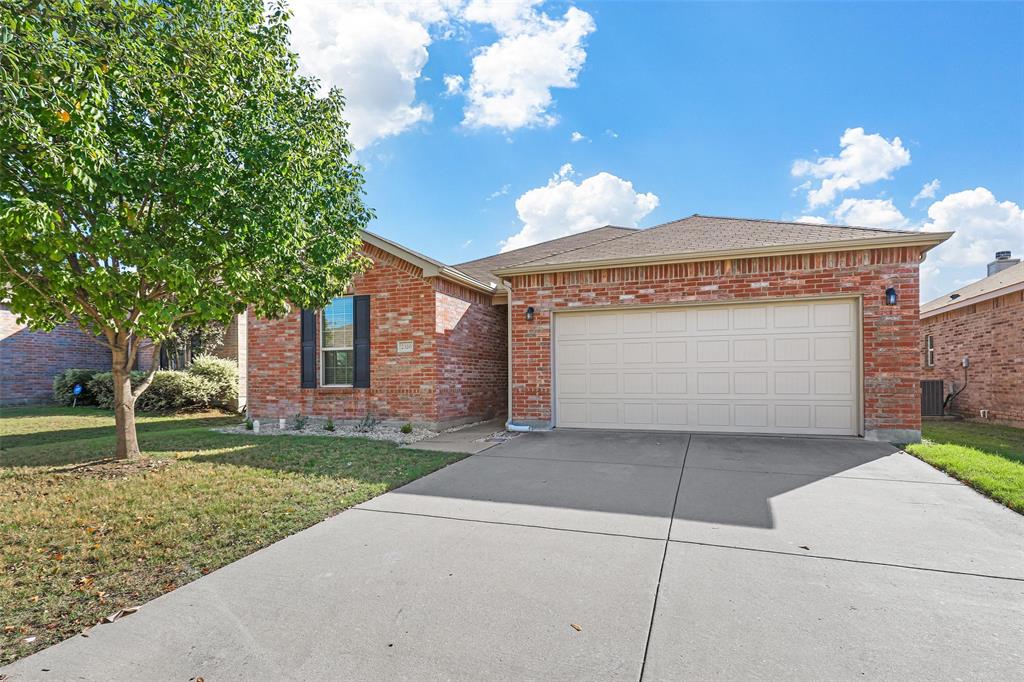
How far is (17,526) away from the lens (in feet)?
13.1

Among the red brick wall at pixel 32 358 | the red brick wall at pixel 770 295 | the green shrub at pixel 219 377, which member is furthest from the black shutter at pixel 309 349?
the red brick wall at pixel 32 358

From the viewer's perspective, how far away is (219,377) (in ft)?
44.8

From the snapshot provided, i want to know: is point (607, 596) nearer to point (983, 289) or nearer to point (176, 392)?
point (983, 289)

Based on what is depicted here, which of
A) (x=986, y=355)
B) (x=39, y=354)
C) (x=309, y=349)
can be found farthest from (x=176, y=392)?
(x=986, y=355)

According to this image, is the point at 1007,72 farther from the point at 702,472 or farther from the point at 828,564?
the point at 828,564

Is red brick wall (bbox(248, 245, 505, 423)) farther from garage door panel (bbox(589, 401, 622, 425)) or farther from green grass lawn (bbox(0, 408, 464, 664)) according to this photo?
garage door panel (bbox(589, 401, 622, 425))

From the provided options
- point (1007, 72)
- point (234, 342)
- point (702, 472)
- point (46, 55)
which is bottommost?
point (702, 472)

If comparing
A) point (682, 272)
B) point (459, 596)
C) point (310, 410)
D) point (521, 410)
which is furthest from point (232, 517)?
point (682, 272)

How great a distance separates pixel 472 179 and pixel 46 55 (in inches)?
400

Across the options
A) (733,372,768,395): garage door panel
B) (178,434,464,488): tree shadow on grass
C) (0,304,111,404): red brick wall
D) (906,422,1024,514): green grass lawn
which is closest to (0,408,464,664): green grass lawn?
(178,434,464,488): tree shadow on grass

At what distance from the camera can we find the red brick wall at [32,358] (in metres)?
15.5

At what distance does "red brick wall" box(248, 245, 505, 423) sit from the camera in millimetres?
9500

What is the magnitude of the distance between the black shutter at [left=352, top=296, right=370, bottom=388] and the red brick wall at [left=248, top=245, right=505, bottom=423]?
13cm

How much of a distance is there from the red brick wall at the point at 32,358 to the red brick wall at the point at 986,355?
25164 millimetres
